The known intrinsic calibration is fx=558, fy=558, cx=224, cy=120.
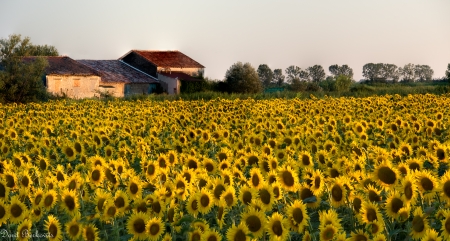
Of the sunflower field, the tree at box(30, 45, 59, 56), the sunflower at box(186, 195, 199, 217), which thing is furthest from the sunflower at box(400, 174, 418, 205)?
the tree at box(30, 45, 59, 56)

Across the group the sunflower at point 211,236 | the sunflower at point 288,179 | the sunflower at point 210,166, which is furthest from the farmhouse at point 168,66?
the sunflower at point 211,236

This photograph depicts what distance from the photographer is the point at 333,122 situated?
9.60m

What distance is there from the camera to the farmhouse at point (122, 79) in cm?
4625

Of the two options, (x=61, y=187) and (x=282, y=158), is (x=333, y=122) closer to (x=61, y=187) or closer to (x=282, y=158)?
(x=282, y=158)

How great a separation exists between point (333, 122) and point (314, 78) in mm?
95684

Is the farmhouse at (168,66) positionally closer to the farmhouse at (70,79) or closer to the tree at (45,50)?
the farmhouse at (70,79)

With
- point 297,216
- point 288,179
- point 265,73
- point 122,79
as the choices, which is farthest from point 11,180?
point 265,73

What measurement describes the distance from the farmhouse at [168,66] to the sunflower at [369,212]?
44782mm

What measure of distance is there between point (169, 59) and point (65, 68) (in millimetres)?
12501

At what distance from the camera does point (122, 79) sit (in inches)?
1871

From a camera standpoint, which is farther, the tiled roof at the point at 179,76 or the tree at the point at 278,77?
the tree at the point at 278,77

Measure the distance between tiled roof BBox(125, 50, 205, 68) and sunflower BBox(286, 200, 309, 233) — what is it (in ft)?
160

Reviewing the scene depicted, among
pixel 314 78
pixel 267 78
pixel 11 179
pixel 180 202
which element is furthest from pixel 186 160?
pixel 314 78

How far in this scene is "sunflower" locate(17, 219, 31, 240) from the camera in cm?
356
